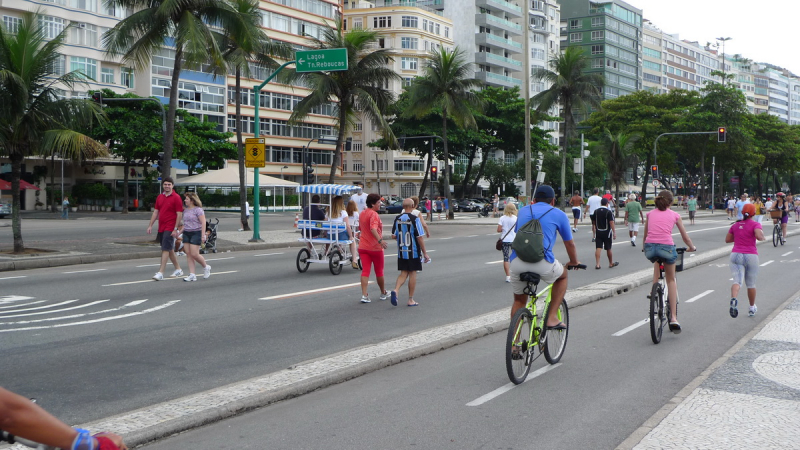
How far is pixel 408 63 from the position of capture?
85.6m

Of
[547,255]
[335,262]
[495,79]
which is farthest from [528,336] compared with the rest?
[495,79]

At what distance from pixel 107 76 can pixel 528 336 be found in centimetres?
6116

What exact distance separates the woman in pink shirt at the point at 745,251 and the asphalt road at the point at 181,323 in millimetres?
1402

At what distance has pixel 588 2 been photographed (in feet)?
405

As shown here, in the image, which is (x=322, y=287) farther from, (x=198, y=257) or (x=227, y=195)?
(x=227, y=195)

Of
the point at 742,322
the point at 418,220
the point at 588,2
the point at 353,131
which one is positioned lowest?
the point at 742,322

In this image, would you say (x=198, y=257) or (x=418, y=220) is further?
(x=198, y=257)

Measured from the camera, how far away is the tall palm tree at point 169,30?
23391 millimetres

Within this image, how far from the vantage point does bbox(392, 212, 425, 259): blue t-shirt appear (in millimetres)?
11336

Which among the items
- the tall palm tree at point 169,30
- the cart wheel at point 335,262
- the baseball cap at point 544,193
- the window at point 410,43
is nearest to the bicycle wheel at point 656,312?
the baseball cap at point 544,193

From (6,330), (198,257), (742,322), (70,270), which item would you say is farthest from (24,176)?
(742,322)

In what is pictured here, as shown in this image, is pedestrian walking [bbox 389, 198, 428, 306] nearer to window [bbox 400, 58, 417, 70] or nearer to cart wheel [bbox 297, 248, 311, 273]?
cart wheel [bbox 297, 248, 311, 273]

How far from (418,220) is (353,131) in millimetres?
76829

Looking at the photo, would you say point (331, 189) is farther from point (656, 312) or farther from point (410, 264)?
point (656, 312)
